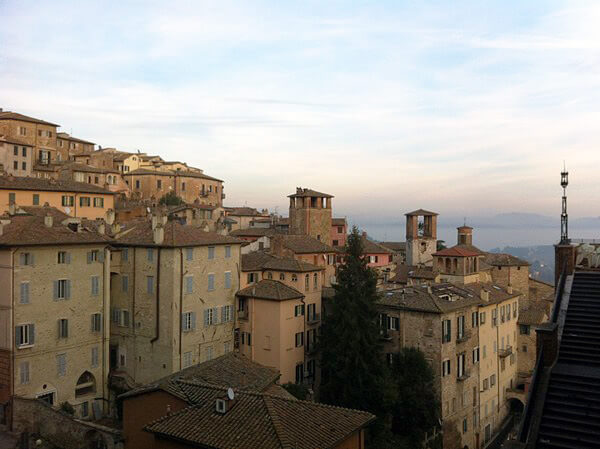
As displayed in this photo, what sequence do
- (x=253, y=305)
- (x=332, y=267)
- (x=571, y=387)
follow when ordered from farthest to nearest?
1. (x=332, y=267)
2. (x=253, y=305)
3. (x=571, y=387)

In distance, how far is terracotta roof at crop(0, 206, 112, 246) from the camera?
31.5 m

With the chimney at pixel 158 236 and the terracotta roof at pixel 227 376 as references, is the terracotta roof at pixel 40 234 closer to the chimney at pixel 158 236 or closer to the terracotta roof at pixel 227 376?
the chimney at pixel 158 236

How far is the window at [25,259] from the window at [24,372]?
19.6 ft

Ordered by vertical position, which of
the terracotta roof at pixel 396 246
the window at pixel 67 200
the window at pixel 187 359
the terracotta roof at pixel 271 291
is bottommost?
the window at pixel 187 359

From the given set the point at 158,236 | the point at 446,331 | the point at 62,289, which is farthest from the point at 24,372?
the point at 446,331

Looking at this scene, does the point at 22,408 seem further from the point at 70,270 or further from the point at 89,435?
the point at 70,270

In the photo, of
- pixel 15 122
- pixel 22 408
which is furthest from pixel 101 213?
pixel 22 408

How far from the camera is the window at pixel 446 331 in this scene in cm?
3612

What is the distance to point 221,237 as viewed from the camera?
132ft

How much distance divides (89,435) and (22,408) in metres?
5.27

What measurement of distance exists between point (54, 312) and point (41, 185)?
2544cm

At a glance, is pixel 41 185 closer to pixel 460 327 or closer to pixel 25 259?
pixel 25 259

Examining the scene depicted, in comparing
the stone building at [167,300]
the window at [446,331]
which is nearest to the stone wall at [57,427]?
the stone building at [167,300]

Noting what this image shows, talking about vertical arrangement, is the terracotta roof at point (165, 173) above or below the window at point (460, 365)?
above
